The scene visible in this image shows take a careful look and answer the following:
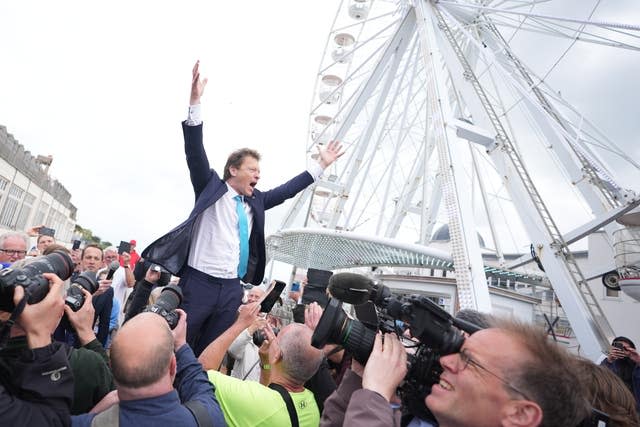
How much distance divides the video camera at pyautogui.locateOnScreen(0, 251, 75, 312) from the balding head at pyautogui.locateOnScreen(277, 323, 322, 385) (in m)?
1.07

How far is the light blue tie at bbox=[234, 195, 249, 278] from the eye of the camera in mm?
2657

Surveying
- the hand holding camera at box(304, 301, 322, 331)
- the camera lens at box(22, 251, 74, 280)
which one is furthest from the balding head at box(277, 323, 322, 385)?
the camera lens at box(22, 251, 74, 280)

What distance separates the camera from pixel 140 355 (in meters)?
1.29

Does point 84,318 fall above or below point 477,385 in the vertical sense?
below

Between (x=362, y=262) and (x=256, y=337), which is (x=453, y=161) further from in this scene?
(x=362, y=262)

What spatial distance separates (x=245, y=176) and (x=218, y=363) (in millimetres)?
1250

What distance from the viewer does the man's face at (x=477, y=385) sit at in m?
1.17

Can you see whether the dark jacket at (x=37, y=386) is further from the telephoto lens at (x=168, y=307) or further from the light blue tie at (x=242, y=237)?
the light blue tie at (x=242, y=237)

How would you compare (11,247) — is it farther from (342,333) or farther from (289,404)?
(342,333)

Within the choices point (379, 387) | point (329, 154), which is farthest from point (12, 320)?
point (329, 154)

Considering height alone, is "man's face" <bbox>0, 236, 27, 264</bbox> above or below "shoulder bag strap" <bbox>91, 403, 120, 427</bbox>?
above

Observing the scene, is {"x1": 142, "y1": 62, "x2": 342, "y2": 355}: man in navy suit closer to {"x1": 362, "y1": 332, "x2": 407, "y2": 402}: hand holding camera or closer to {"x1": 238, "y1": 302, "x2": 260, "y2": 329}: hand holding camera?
{"x1": 238, "y1": 302, "x2": 260, "y2": 329}: hand holding camera

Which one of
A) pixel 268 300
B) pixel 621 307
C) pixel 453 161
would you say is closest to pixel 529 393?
pixel 268 300

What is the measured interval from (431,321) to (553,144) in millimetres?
8358
